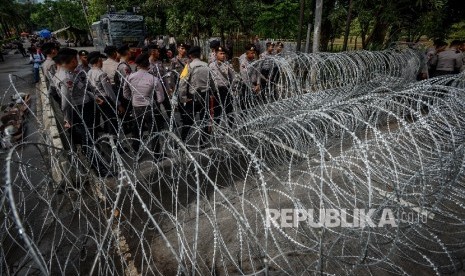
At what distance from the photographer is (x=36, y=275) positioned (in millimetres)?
3064

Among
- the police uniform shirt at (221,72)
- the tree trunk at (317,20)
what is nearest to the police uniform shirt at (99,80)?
the police uniform shirt at (221,72)

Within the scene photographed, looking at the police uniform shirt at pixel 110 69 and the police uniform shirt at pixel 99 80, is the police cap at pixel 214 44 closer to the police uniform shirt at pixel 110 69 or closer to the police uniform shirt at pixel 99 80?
the police uniform shirt at pixel 110 69

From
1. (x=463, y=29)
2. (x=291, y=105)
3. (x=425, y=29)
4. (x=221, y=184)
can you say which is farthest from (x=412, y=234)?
(x=463, y=29)

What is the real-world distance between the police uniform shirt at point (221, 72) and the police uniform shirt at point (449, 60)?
6.34 meters

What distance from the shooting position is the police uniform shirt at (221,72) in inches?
218

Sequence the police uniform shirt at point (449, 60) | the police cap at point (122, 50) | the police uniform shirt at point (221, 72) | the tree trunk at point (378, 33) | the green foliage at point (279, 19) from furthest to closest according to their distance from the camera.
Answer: the green foliage at point (279, 19) < the tree trunk at point (378, 33) < the police uniform shirt at point (449, 60) < the police cap at point (122, 50) < the police uniform shirt at point (221, 72)

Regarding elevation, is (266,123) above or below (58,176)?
above

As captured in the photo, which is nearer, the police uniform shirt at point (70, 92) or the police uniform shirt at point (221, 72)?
the police uniform shirt at point (70, 92)

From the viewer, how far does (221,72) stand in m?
5.70

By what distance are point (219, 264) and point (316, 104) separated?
3679 millimetres

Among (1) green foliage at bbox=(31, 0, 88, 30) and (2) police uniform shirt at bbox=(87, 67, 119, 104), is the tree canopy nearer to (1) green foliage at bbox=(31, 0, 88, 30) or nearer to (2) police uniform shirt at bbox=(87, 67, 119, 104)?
(2) police uniform shirt at bbox=(87, 67, 119, 104)

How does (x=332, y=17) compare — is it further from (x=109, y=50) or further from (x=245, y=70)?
(x=109, y=50)

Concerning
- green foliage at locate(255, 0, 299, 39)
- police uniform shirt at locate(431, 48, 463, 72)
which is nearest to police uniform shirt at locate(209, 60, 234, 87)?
police uniform shirt at locate(431, 48, 463, 72)

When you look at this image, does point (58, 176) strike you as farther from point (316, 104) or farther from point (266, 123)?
point (316, 104)
